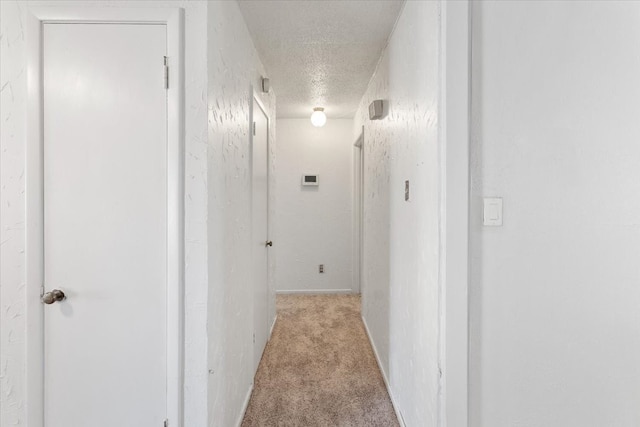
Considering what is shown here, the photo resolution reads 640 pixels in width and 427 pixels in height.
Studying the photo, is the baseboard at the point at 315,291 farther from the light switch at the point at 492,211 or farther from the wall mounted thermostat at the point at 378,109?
the light switch at the point at 492,211

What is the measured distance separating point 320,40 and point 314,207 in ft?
8.15

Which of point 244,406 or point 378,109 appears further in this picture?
point 378,109

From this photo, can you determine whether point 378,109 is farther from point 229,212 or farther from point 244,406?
point 244,406

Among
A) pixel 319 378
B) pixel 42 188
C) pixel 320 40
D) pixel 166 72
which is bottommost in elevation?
pixel 319 378

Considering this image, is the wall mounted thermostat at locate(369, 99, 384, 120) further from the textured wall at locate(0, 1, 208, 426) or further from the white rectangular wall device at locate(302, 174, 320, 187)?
the white rectangular wall device at locate(302, 174, 320, 187)

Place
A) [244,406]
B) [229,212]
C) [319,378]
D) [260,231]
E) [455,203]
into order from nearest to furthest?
[455,203], [229,212], [244,406], [319,378], [260,231]

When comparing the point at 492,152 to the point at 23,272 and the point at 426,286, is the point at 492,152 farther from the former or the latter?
the point at 23,272

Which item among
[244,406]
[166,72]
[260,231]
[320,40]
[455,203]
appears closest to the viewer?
[455,203]

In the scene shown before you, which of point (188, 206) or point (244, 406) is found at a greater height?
point (188, 206)


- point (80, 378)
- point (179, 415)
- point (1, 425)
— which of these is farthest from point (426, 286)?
point (1, 425)

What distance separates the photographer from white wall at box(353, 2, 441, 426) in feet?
4.33

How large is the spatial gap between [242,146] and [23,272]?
1174 millimetres

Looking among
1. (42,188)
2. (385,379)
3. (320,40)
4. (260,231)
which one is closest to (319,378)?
(385,379)

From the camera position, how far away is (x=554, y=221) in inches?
48.3
